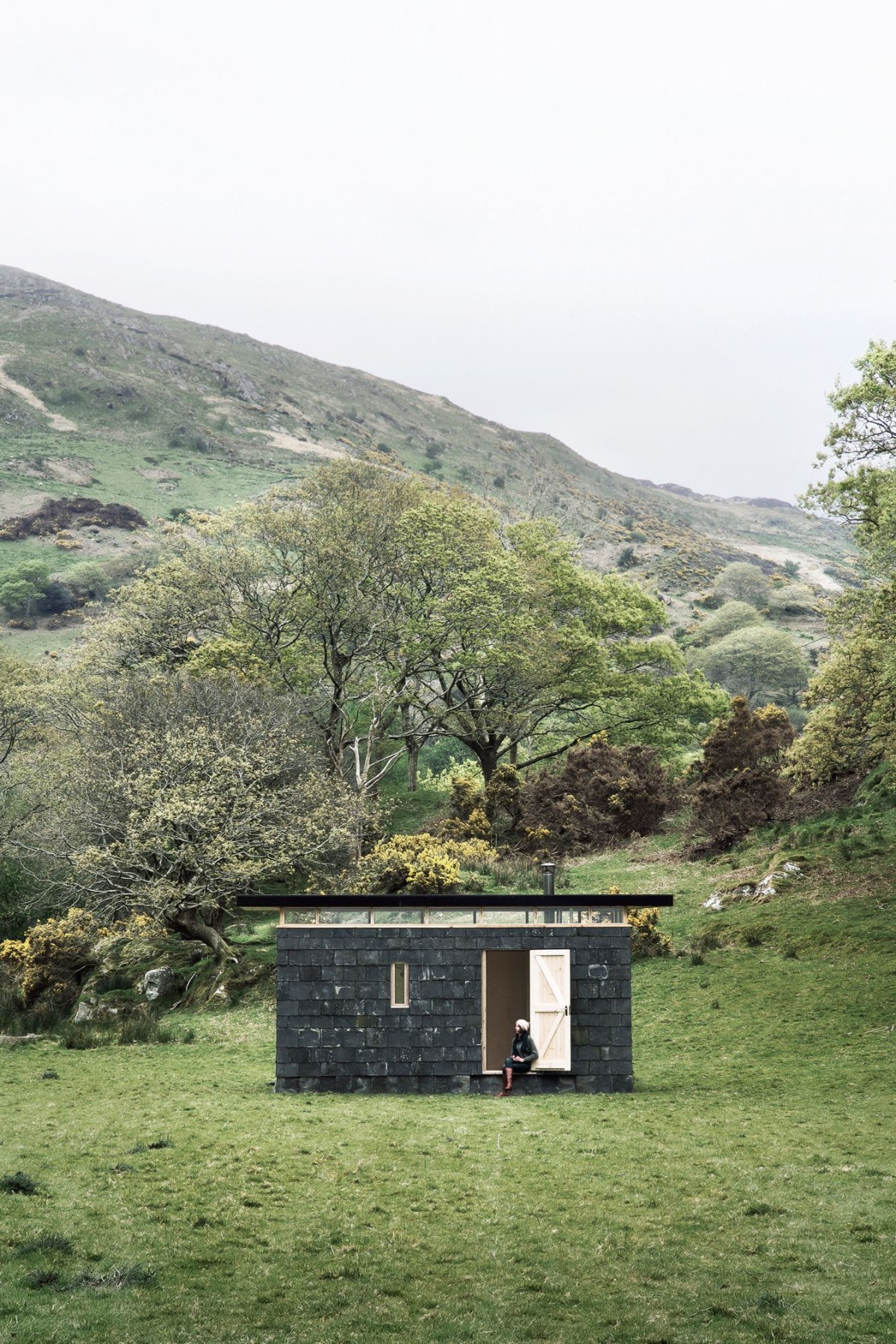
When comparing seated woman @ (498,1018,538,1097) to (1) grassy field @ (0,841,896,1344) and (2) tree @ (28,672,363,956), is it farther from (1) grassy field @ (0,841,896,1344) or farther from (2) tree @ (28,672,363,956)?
(2) tree @ (28,672,363,956)

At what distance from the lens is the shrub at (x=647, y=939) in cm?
3097

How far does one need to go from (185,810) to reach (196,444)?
122m

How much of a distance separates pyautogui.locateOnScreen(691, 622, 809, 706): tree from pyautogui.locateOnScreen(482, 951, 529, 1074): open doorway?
194 feet

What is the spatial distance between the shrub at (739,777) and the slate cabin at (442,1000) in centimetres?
1849

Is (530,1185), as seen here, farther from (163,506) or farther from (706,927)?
(163,506)

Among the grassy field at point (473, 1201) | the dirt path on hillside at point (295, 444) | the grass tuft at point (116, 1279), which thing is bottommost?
the grassy field at point (473, 1201)

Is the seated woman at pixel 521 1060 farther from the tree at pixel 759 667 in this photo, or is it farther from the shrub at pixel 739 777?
the tree at pixel 759 667

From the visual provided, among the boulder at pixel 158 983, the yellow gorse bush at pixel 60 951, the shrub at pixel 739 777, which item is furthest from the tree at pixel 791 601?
the yellow gorse bush at pixel 60 951

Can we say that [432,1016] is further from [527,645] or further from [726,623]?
[726,623]

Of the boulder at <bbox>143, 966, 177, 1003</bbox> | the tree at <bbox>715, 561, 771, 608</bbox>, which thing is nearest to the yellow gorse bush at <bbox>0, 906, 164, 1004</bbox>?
the boulder at <bbox>143, 966, 177, 1003</bbox>

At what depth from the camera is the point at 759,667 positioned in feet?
270

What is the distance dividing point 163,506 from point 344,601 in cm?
8080

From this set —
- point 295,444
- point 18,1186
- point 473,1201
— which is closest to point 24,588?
point 295,444

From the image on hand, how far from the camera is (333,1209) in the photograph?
546 inches
